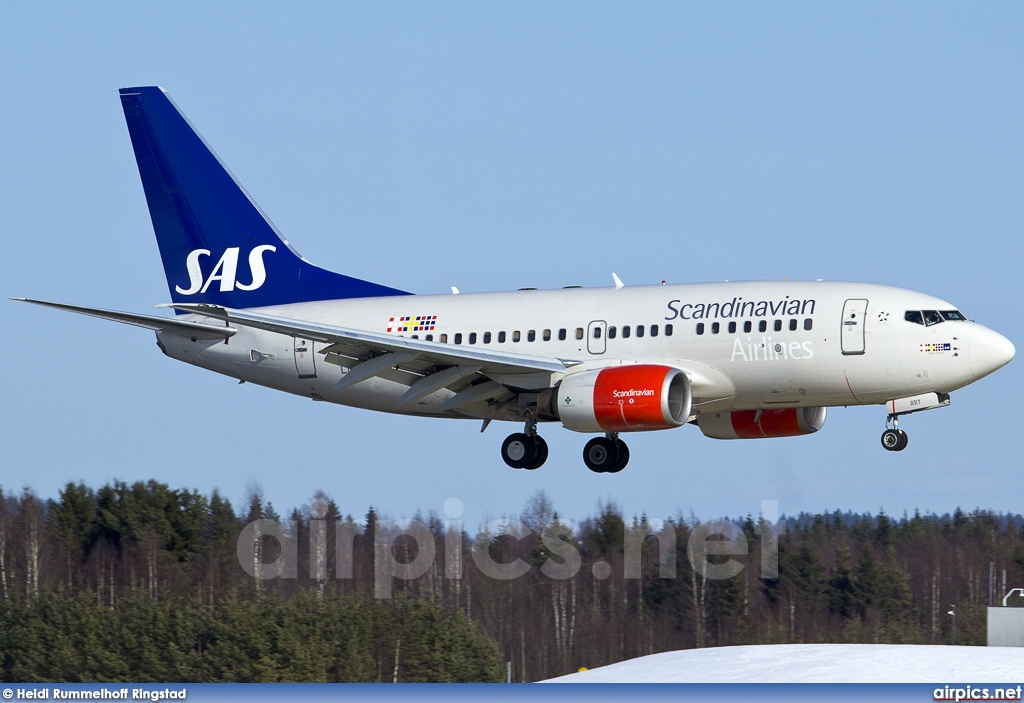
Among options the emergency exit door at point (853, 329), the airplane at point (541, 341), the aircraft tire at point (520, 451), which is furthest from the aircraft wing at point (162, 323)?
the emergency exit door at point (853, 329)

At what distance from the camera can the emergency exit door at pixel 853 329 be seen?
124 ft

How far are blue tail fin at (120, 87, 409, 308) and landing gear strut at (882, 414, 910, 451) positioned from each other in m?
16.0

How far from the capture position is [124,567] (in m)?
85.2

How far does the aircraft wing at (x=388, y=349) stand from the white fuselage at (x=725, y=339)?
713 millimetres

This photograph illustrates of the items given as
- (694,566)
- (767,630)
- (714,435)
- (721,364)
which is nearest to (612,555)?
(694,566)

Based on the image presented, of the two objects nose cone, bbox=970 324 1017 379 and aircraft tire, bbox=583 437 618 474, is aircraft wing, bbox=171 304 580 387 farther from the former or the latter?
nose cone, bbox=970 324 1017 379

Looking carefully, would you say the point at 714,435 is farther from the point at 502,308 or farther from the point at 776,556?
the point at 776,556

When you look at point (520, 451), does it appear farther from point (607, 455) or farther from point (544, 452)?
point (607, 455)

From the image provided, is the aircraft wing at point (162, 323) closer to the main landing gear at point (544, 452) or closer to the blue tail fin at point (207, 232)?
the blue tail fin at point (207, 232)

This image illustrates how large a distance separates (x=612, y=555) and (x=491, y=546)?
8535 mm

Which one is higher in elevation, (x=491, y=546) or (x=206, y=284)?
(x=206, y=284)

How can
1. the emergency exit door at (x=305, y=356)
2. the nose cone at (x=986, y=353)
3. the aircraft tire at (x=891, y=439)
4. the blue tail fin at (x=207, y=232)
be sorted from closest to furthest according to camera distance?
the nose cone at (x=986, y=353) → the aircraft tire at (x=891, y=439) → the emergency exit door at (x=305, y=356) → the blue tail fin at (x=207, y=232)

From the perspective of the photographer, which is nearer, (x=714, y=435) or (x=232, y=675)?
(x=714, y=435)

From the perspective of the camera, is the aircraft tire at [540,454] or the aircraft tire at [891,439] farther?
the aircraft tire at [540,454]
